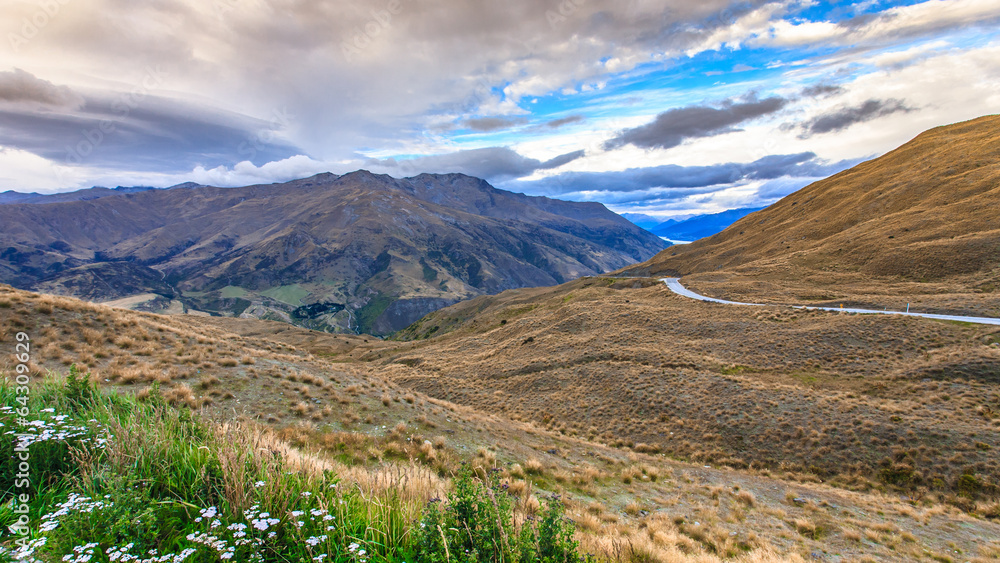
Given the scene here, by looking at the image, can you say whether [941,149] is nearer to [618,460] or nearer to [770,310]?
[770,310]

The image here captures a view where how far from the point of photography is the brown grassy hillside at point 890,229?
51.8 meters

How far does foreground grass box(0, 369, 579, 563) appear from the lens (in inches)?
132

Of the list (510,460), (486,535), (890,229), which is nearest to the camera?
(486,535)

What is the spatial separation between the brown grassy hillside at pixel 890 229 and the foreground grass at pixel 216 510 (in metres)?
59.5

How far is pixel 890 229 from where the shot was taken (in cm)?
6794

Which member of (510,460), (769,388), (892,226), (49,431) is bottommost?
(769,388)

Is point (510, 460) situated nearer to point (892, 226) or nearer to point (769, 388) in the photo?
point (769, 388)

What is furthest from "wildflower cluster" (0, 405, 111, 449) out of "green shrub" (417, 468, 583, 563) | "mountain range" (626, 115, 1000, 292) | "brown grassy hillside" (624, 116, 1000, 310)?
"mountain range" (626, 115, 1000, 292)

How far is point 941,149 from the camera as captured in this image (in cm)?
10156

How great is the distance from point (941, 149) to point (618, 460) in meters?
151

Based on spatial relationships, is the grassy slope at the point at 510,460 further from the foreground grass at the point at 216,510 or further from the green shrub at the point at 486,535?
the green shrub at the point at 486,535

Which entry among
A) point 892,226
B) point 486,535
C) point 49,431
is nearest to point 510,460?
point 486,535

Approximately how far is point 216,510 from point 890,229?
99.3 m

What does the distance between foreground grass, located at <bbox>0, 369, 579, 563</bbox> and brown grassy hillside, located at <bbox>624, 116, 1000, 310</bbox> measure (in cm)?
5952
